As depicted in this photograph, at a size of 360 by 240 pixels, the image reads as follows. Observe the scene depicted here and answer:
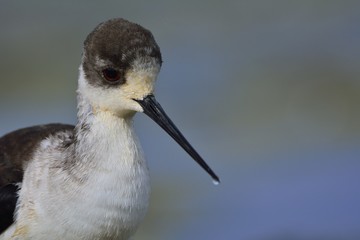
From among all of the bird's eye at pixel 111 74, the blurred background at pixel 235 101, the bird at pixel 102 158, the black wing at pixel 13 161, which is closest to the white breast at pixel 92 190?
the bird at pixel 102 158

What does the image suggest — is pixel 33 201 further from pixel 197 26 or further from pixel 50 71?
pixel 197 26

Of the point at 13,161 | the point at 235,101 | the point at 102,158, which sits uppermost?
the point at 235,101

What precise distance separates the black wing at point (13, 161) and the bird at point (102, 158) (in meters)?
0.05

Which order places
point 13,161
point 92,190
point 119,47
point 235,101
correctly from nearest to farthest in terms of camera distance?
point 119,47
point 92,190
point 13,161
point 235,101

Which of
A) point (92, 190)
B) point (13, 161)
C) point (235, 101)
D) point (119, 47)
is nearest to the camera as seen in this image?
point (119, 47)

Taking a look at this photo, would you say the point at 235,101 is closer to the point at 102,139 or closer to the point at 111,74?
the point at 102,139

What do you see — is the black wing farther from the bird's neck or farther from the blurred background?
the blurred background

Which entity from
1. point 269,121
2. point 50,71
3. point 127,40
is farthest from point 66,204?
point 50,71

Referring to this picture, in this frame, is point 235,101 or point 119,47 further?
point 235,101

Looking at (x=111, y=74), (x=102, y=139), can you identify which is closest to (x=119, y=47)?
(x=111, y=74)

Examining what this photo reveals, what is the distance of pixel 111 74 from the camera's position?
5.86m

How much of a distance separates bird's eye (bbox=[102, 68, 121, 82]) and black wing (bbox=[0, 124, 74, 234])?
2.26ft

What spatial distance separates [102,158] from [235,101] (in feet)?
19.3

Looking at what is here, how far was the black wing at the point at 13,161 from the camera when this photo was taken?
621 cm
